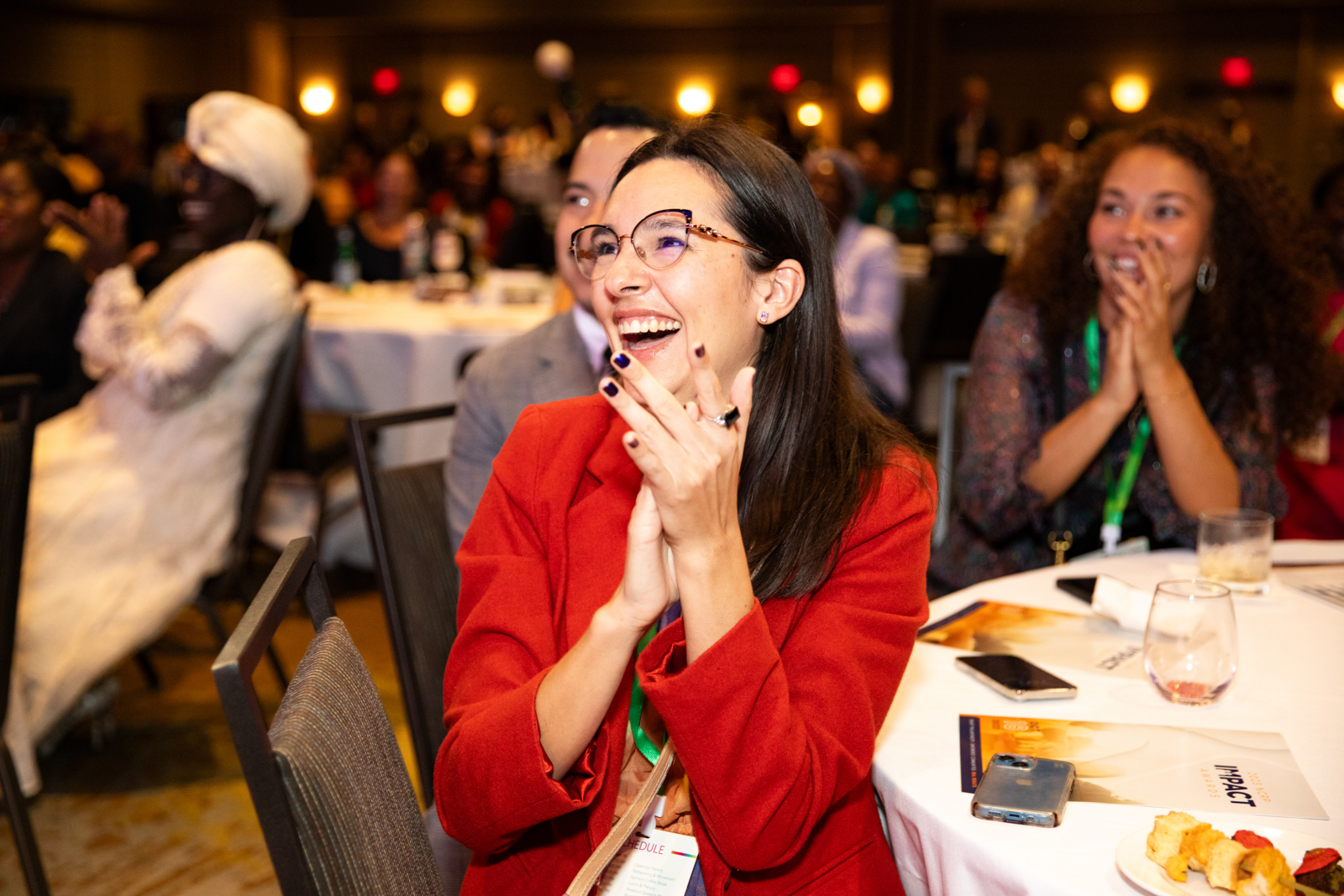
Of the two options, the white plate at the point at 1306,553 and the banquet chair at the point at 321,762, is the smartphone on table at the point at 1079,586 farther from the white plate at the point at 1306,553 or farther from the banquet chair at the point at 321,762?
the banquet chair at the point at 321,762

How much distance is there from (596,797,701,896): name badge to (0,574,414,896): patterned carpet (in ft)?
3.23

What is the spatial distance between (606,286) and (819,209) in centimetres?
30

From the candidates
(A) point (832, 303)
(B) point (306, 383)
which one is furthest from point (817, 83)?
(A) point (832, 303)

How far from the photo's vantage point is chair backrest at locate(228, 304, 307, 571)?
2.85 metres

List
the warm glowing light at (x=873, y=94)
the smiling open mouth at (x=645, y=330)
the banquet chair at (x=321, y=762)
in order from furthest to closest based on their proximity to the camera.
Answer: the warm glowing light at (x=873, y=94) → the smiling open mouth at (x=645, y=330) → the banquet chair at (x=321, y=762)

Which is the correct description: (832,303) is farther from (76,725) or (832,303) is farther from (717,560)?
(76,725)

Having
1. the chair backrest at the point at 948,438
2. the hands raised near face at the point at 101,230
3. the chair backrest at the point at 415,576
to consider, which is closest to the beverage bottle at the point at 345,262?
the hands raised near face at the point at 101,230

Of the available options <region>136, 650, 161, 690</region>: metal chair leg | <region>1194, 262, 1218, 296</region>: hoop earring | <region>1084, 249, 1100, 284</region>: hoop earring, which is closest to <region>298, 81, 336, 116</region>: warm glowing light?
<region>136, 650, 161, 690</region>: metal chair leg

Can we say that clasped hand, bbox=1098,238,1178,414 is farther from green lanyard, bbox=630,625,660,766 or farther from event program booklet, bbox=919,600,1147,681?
green lanyard, bbox=630,625,660,766

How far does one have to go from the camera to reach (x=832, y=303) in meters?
1.35

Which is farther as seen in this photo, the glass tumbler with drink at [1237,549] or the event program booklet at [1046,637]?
the glass tumbler with drink at [1237,549]

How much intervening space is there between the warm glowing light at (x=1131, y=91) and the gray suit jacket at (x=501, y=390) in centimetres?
1218

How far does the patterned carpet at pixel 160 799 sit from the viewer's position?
233 cm

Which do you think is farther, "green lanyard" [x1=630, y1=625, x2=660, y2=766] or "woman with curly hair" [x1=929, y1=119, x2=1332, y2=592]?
"woman with curly hair" [x1=929, y1=119, x2=1332, y2=592]
